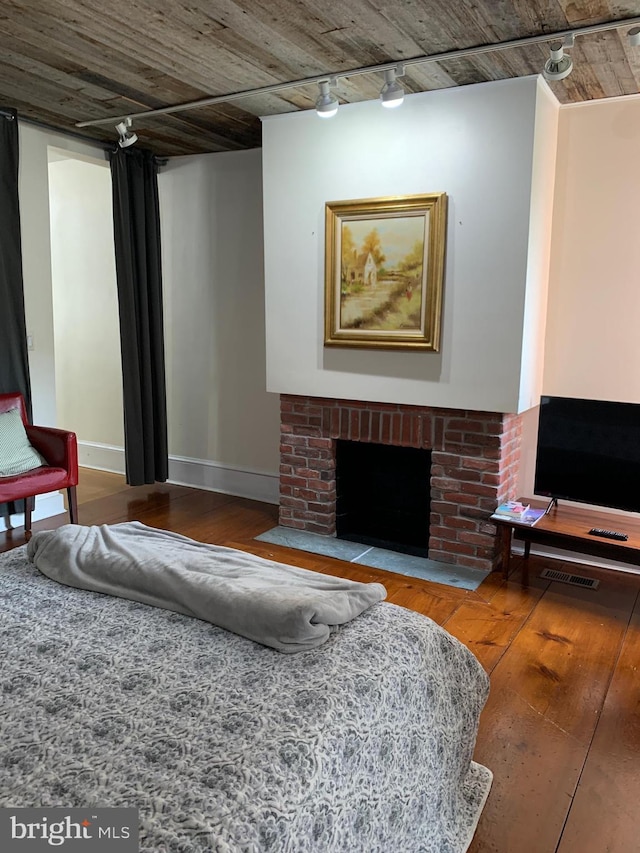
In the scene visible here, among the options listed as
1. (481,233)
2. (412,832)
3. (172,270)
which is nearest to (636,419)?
(481,233)

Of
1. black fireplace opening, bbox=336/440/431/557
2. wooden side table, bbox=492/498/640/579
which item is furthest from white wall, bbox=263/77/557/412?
wooden side table, bbox=492/498/640/579

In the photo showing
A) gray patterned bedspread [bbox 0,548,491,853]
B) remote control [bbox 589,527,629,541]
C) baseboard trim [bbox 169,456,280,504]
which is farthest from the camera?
baseboard trim [bbox 169,456,280,504]

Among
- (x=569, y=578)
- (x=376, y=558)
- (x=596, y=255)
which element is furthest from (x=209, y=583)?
(x=596, y=255)

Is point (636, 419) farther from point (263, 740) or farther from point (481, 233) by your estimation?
point (263, 740)

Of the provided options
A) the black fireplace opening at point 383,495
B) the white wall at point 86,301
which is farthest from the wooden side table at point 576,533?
the white wall at point 86,301

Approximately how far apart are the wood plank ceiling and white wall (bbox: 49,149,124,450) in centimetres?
159

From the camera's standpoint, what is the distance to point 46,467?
3.92 metres

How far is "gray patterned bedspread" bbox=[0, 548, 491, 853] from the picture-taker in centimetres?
110

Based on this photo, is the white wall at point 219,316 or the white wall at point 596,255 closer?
the white wall at point 596,255

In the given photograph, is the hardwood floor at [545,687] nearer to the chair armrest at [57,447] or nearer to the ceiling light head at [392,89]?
the chair armrest at [57,447]

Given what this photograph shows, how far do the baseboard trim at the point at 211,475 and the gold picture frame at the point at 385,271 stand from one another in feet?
4.82

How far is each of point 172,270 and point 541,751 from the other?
4.15 meters

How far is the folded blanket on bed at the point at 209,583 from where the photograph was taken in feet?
5.18

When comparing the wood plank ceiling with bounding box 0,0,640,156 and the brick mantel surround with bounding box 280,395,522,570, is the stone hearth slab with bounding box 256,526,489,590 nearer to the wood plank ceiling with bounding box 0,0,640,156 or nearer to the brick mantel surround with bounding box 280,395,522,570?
the brick mantel surround with bounding box 280,395,522,570
